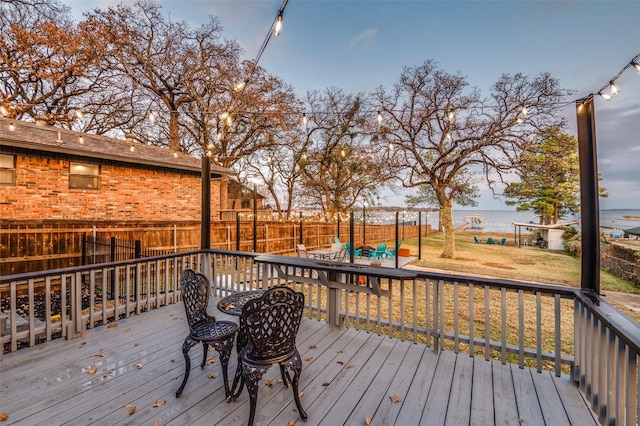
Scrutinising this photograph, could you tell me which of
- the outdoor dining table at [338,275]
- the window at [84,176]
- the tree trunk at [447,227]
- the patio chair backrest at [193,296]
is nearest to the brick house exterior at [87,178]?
Answer: the window at [84,176]

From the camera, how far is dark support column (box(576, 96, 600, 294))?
8.85ft

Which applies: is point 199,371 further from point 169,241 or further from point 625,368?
point 169,241

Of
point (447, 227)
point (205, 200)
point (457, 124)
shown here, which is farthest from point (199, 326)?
point (457, 124)

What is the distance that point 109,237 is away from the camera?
26.3ft

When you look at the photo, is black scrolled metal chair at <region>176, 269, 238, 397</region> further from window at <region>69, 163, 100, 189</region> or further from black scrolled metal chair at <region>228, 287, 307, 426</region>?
window at <region>69, 163, 100, 189</region>

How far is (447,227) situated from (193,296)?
1412 cm

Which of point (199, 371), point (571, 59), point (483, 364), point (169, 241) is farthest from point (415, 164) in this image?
point (199, 371)

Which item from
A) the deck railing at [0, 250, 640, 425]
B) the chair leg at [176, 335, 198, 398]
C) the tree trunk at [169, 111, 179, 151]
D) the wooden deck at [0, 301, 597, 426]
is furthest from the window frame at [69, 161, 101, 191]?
the chair leg at [176, 335, 198, 398]

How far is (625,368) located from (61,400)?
4318 millimetres

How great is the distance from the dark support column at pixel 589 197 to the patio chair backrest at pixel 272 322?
274 cm

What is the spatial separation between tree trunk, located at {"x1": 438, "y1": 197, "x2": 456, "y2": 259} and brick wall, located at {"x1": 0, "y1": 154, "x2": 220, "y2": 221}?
38.2ft

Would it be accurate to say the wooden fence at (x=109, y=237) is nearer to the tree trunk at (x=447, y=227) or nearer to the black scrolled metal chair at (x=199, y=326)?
the black scrolled metal chair at (x=199, y=326)

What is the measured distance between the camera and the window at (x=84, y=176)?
27.9ft

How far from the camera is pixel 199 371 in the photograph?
9.58ft
